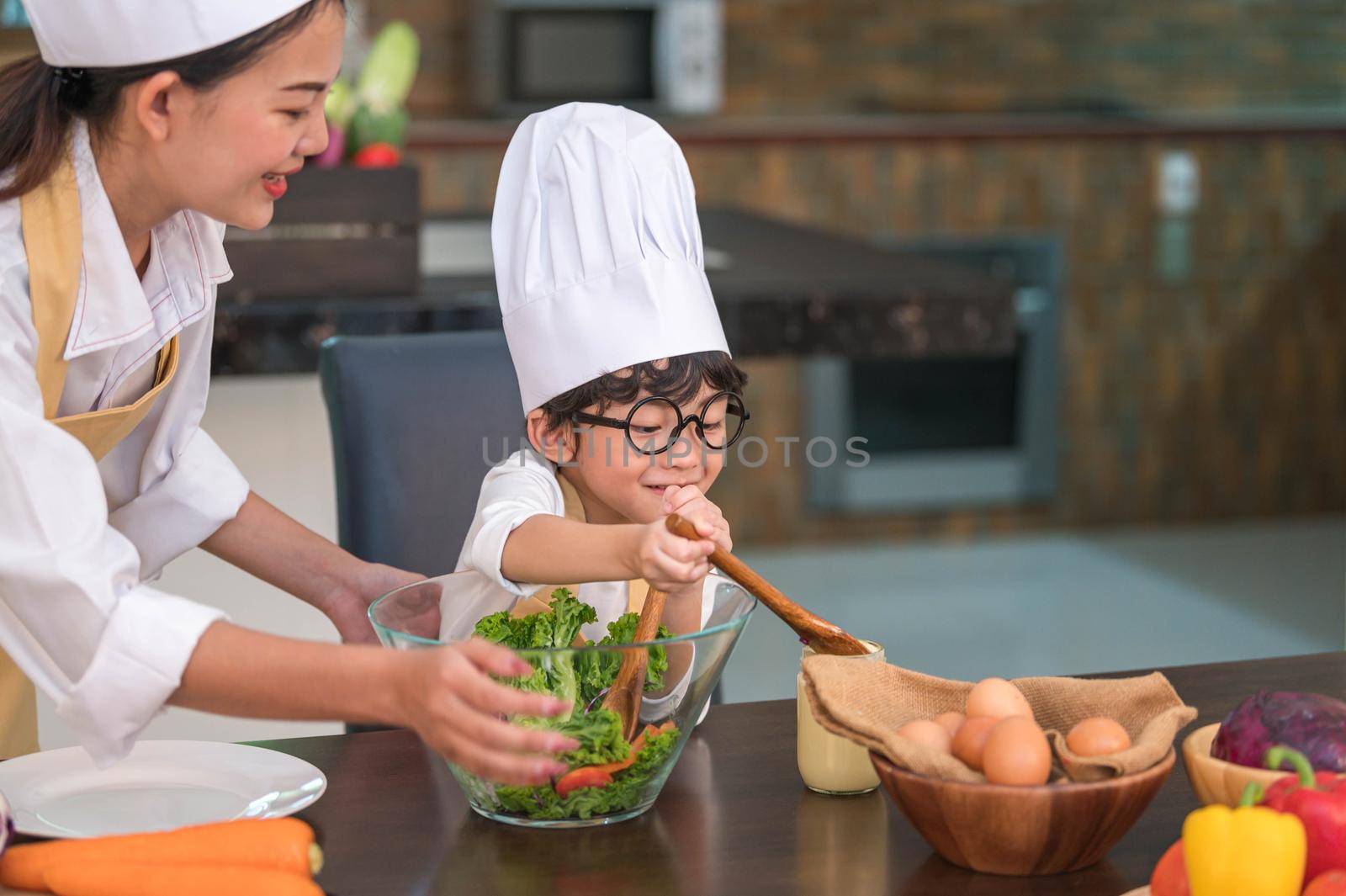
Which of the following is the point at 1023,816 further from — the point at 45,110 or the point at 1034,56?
the point at 1034,56

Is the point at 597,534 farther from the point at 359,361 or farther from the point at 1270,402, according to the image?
the point at 1270,402

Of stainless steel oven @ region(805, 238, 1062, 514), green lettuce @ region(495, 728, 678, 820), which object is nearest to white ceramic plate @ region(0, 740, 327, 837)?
green lettuce @ region(495, 728, 678, 820)

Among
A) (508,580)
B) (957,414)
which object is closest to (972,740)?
(508,580)

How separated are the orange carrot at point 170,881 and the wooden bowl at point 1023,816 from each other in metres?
0.34

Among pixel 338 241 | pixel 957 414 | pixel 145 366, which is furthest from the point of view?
pixel 957 414

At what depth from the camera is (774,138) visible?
4164 millimetres

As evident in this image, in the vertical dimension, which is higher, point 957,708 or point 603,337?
point 603,337

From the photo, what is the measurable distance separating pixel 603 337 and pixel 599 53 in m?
3.27

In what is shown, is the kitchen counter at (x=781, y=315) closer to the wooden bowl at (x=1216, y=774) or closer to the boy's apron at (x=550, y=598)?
the boy's apron at (x=550, y=598)

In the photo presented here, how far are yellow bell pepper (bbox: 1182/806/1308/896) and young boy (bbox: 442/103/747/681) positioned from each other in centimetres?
44

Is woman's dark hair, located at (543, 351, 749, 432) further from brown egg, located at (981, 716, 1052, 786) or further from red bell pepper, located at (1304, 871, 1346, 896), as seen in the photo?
red bell pepper, located at (1304, 871, 1346, 896)

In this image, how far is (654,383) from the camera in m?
1.23

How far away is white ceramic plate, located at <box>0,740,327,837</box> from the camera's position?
0.95m

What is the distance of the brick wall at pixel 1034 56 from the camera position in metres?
4.71
